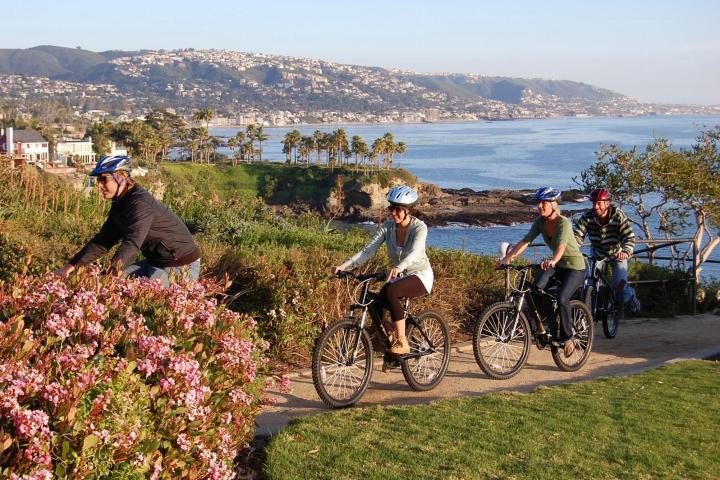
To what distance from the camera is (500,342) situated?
304 inches

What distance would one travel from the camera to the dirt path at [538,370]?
6688mm

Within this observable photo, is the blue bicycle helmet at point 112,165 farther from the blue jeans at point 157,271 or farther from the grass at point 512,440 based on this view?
the grass at point 512,440

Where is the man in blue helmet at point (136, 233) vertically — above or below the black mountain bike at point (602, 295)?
above

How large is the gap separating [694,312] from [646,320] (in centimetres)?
176

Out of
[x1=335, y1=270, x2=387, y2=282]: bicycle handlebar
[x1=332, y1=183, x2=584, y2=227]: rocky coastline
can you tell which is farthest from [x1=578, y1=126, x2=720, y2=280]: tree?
[x1=332, y1=183, x2=584, y2=227]: rocky coastline

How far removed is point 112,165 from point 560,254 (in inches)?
165

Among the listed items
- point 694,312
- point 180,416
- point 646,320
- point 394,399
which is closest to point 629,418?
point 394,399

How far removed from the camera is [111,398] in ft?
11.0

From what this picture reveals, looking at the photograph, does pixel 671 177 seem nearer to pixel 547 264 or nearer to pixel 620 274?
pixel 620 274

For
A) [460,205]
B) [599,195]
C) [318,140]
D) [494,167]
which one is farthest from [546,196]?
[494,167]

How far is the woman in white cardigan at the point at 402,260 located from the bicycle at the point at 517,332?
0.91 m

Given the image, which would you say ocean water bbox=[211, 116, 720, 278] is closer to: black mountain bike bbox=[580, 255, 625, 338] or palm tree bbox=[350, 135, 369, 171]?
palm tree bbox=[350, 135, 369, 171]

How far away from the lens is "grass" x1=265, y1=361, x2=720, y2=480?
4.86 meters

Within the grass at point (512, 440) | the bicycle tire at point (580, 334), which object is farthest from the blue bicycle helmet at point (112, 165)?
the bicycle tire at point (580, 334)
